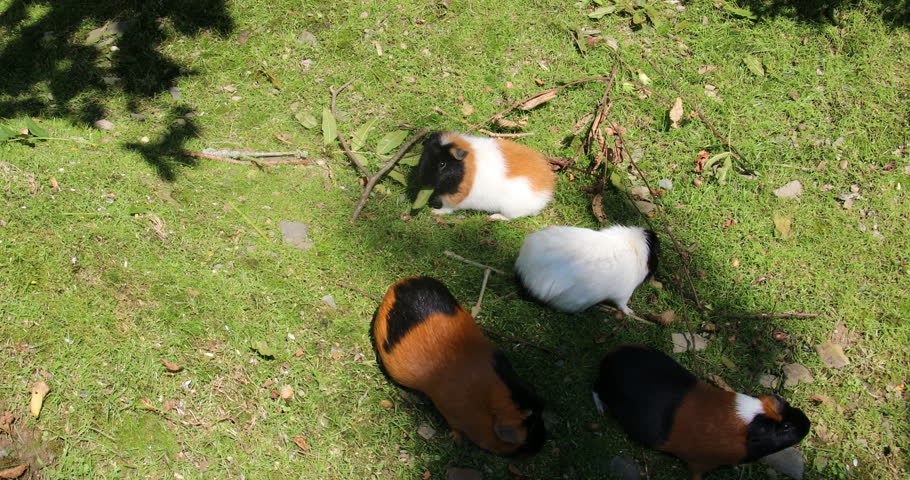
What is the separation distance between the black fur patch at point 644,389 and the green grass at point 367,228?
187 mm

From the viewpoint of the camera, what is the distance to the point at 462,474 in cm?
319

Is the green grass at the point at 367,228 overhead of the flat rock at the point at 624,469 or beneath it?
overhead

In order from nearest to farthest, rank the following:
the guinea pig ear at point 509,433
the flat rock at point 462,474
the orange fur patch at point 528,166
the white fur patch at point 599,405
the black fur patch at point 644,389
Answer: the guinea pig ear at point 509,433
the black fur patch at point 644,389
the flat rock at point 462,474
the white fur patch at point 599,405
the orange fur patch at point 528,166

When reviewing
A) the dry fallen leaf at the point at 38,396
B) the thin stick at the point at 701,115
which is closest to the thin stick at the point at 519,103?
the thin stick at the point at 701,115

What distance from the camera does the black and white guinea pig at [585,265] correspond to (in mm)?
3523

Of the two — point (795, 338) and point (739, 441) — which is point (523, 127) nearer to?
point (795, 338)

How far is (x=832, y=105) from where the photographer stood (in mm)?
4738

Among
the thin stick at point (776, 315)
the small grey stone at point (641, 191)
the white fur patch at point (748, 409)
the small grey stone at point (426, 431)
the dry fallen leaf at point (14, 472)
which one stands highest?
the small grey stone at point (641, 191)

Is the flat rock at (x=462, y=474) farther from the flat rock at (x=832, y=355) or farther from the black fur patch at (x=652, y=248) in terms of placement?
the flat rock at (x=832, y=355)

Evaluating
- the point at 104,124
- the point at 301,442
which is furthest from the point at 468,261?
the point at 104,124

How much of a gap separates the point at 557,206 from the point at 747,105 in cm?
191

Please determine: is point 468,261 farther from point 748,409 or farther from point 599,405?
point 748,409

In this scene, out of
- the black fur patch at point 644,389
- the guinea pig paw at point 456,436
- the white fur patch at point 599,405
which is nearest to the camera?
the black fur patch at point 644,389

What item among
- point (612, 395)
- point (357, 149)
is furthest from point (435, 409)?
point (357, 149)
